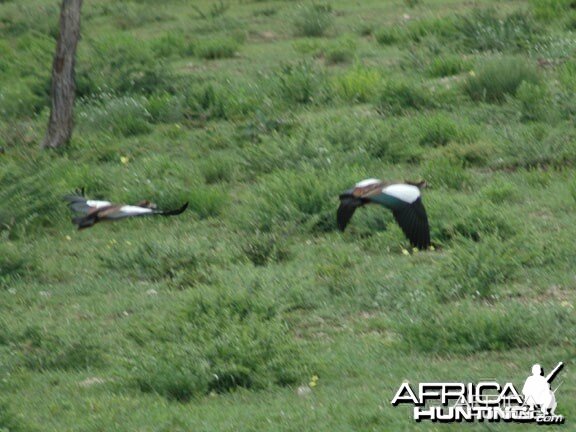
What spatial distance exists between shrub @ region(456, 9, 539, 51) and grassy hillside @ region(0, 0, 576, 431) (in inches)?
1.2

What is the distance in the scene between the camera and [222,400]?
716 centimetres

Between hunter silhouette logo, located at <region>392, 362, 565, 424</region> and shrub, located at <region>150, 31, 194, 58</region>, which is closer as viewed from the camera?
hunter silhouette logo, located at <region>392, 362, 565, 424</region>

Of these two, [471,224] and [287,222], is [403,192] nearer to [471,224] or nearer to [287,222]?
[471,224]

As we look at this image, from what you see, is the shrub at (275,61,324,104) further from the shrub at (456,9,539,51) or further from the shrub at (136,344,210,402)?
the shrub at (136,344,210,402)

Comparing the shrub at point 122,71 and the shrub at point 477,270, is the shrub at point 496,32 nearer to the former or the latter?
the shrub at point 122,71

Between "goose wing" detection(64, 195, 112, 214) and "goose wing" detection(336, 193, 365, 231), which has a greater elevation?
"goose wing" detection(336, 193, 365, 231)

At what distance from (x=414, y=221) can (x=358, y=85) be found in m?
4.88

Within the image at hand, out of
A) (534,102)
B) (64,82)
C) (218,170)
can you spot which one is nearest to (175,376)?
(218,170)

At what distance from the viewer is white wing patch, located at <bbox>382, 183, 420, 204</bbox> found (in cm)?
866

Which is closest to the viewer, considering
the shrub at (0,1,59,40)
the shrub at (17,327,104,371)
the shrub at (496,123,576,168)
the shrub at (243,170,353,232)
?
the shrub at (17,327,104,371)

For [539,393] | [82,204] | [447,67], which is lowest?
[447,67]

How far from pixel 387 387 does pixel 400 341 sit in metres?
0.65

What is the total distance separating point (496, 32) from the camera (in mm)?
14867

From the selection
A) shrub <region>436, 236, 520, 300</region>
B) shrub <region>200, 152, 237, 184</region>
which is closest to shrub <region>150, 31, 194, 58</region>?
shrub <region>200, 152, 237, 184</region>
